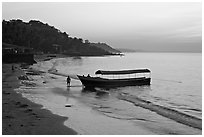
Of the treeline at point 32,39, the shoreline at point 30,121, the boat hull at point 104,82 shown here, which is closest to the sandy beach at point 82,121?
the shoreline at point 30,121

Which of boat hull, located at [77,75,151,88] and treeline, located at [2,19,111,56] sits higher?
treeline, located at [2,19,111,56]

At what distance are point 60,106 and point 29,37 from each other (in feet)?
356

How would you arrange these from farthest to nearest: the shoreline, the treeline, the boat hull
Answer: the treeline < the boat hull < the shoreline

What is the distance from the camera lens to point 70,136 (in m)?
11.9

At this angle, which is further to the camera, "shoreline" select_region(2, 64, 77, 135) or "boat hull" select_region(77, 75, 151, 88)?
"boat hull" select_region(77, 75, 151, 88)

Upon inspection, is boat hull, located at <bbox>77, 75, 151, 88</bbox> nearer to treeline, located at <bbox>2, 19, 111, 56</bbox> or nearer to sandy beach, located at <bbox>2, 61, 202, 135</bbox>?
sandy beach, located at <bbox>2, 61, 202, 135</bbox>

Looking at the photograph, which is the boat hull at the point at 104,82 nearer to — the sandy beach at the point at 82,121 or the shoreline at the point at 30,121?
the sandy beach at the point at 82,121

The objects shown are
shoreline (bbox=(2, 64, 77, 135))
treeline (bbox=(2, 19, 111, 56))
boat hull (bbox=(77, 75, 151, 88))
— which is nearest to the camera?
shoreline (bbox=(2, 64, 77, 135))

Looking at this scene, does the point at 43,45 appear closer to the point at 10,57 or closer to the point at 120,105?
the point at 10,57

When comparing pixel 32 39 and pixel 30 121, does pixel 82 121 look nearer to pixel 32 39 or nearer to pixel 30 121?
pixel 30 121

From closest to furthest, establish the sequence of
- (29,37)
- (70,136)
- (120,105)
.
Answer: (70,136), (120,105), (29,37)

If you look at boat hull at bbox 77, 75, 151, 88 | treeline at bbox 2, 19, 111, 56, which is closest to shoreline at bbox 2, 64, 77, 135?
boat hull at bbox 77, 75, 151, 88

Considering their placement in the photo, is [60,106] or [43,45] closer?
[60,106]

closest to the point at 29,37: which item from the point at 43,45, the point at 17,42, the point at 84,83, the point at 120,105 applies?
the point at 17,42
